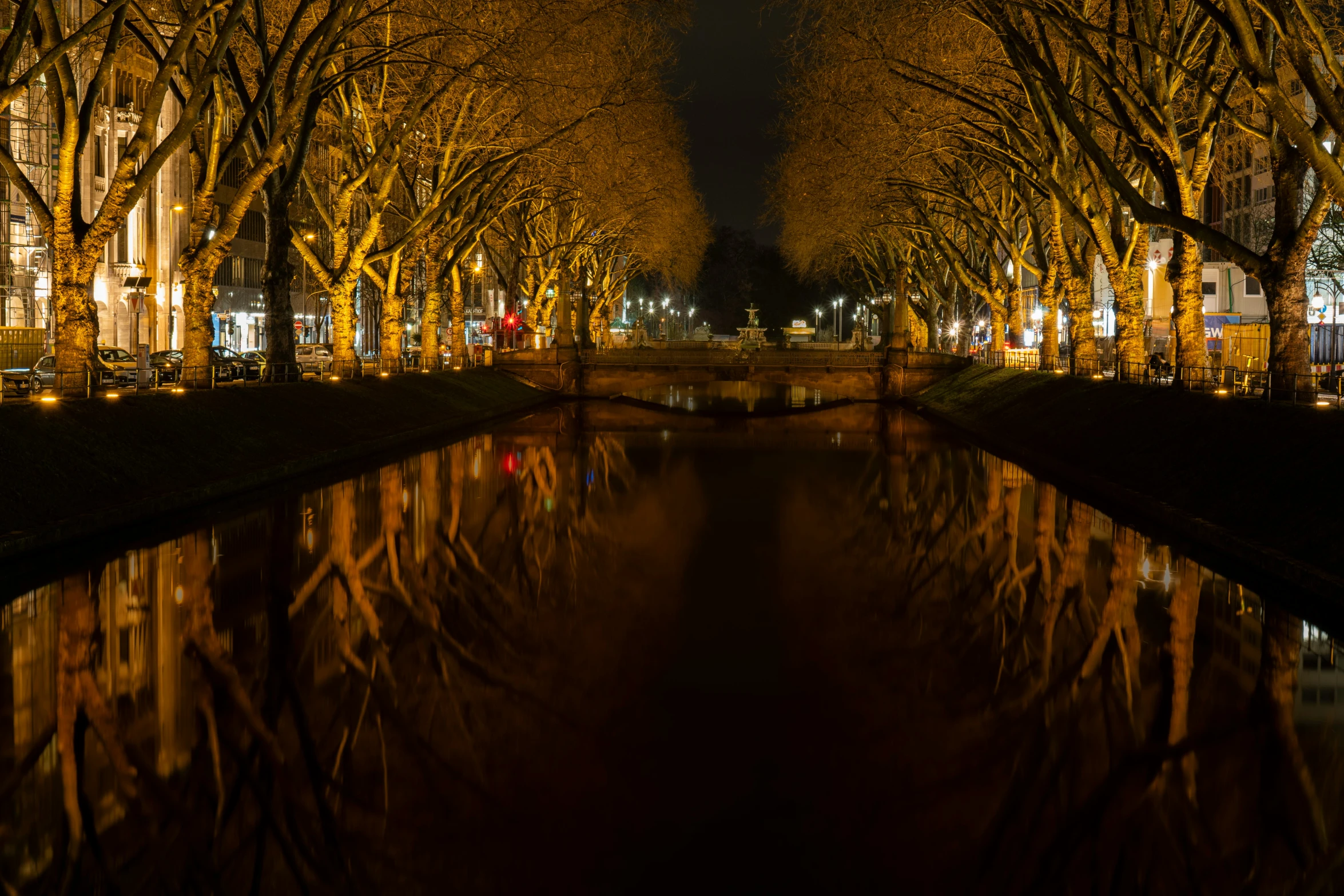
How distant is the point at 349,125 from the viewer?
41.1 meters

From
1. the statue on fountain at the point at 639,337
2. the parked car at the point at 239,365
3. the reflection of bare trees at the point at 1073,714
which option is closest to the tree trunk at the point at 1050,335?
the parked car at the point at 239,365

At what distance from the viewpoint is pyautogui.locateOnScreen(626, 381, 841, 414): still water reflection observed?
2721 inches

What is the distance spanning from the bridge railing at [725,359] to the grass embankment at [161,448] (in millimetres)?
30692

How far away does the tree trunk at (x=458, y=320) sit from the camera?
201 ft

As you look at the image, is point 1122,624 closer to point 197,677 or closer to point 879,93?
point 197,677

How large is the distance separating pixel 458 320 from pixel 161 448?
1471 inches

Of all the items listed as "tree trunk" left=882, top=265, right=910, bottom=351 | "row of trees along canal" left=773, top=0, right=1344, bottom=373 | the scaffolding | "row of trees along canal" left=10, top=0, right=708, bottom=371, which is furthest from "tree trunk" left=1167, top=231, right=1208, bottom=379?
the scaffolding

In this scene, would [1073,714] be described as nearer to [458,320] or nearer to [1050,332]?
[1050,332]

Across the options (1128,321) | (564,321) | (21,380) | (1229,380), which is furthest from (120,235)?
(1229,380)

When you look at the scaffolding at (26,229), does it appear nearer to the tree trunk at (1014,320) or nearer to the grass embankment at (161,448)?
the grass embankment at (161,448)

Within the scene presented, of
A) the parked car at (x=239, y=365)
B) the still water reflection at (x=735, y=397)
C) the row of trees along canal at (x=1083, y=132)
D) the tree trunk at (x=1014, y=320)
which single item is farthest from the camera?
the still water reflection at (x=735, y=397)

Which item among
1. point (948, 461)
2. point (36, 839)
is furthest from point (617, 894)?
point (948, 461)

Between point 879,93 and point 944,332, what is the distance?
51.3m

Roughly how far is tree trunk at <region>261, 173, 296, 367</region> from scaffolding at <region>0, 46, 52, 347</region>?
2124 centimetres
